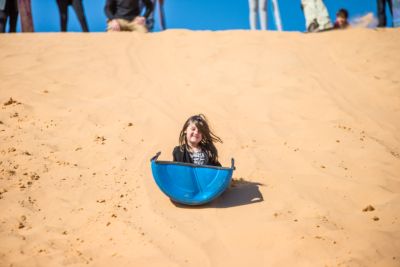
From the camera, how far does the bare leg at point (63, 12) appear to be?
7.01 m

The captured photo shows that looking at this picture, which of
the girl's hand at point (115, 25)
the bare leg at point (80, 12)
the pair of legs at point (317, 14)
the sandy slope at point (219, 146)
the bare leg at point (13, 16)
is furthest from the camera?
the pair of legs at point (317, 14)

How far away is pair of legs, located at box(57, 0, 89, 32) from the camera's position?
6.91 meters

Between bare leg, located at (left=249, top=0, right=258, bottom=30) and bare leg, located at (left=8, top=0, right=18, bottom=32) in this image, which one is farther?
bare leg, located at (left=249, top=0, right=258, bottom=30)

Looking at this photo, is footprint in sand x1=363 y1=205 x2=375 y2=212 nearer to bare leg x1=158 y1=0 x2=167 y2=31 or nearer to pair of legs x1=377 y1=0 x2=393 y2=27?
pair of legs x1=377 y1=0 x2=393 y2=27

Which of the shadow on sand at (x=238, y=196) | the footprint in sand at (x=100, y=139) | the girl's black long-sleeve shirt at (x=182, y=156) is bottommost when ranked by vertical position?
the shadow on sand at (x=238, y=196)

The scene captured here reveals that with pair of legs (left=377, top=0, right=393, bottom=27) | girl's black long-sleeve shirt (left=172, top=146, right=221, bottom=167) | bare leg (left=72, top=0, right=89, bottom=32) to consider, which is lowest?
girl's black long-sleeve shirt (left=172, top=146, right=221, bottom=167)

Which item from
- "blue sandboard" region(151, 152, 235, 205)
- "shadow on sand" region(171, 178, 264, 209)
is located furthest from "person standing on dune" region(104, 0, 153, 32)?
"blue sandboard" region(151, 152, 235, 205)

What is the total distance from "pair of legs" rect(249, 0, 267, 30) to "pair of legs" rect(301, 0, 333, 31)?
920 mm

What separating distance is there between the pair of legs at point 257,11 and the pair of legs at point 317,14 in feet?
3.02

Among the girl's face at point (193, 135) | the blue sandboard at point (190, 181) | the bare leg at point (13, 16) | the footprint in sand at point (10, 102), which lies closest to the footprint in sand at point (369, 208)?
the blue sandboard at point (190, 181)

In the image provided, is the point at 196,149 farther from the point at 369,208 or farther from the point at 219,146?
the point at 369,208

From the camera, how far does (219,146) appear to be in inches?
161

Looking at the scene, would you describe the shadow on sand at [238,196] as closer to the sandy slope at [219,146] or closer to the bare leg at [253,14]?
the sandy slope at [219,146]

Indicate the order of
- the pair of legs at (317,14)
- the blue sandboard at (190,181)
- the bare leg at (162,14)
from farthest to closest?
the bare leg at (162,14) → the pair of legs at (317,14) → the blue sandboard at (190,181)
